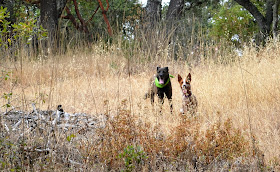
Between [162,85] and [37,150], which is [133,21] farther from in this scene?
[37,150]

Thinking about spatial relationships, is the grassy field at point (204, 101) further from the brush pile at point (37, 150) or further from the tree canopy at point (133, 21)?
the tree canopy at point (133, 21)

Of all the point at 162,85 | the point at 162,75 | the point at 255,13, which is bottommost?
the point at 162,85

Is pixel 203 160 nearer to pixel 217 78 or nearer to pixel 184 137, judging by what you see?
pixel 184 137

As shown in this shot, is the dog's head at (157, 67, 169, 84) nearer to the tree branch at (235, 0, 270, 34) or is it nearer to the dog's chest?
the dog's chest

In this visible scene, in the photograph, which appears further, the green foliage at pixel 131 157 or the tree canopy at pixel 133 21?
the tree canopy at pixel 133 21

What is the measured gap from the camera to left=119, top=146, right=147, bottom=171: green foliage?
267 centimetres

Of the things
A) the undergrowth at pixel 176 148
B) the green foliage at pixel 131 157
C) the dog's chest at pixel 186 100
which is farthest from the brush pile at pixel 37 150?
the dog's chest at pixel 186 100

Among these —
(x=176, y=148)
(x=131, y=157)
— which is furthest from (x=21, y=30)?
(x=176, y=148)

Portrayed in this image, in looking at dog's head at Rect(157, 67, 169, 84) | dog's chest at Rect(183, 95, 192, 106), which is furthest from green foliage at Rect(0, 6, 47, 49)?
dog's chest at Rect(183, 95, 192, 106)

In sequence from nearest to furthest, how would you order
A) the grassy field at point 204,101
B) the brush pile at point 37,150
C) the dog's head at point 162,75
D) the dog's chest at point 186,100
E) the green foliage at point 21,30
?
the brush pile at point 37,150, the grassy field at point 204,101, the green foliage at point 21,30, the dog's chest at point 186,100, the dog's head at point 162,75

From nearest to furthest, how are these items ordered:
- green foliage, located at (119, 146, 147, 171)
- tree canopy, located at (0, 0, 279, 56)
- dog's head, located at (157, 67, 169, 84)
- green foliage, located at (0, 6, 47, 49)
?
green foliage, located at (119, 146, 147, 171), green foliage, located at (0, 6, 47, 49), dog's head, located at (157, 67, 169, 84), tree canopy, located at (0, 0, 279, 56)

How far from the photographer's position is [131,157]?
107 inches

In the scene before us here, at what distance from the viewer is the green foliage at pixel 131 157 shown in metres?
2.67

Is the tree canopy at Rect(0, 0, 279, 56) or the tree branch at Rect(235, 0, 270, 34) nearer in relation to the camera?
the tree canopy at Rect(0, 0, 279, 56)
